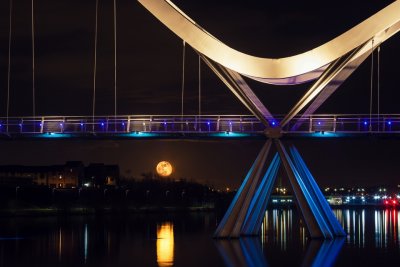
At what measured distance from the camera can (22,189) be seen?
121 meters

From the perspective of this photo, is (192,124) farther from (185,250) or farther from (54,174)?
(54,174)

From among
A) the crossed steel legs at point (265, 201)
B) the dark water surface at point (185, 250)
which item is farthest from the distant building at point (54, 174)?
the crossed steel legs at point (265, 201)

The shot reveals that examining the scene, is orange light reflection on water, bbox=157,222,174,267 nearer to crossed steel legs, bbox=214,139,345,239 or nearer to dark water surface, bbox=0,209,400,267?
dark water surface, bbox=0,209,400,267

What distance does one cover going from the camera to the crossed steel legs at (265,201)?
56844 mm

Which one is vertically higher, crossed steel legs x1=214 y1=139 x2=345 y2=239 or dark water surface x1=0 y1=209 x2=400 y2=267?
crossed steel legs x1=214 y1=139 x2=345 y2=239

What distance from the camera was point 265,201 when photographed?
59688mm

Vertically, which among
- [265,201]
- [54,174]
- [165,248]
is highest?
Answer: [265,201]

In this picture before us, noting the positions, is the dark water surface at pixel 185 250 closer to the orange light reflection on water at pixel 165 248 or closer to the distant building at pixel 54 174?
the orange light reflection on water at pixel 165 248

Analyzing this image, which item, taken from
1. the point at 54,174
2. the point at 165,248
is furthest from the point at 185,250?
the point at 54,174

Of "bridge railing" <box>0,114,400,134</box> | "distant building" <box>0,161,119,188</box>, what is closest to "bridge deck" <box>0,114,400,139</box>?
"bridge railing" <box>0,114,400,134</box>

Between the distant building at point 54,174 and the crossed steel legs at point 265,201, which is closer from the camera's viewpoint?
the crossed steel legs at point 265,201

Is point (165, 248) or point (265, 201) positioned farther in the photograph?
point (265, 201)

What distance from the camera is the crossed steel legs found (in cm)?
5684

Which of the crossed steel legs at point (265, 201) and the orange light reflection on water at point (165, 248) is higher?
the crossed steel legs at point (265, 201)
